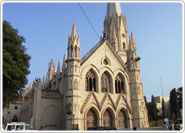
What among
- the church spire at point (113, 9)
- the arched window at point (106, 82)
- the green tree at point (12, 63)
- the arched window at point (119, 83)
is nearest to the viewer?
the green tree at point (12, 63)

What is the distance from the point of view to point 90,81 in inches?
1384

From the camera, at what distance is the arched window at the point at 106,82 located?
118 feet

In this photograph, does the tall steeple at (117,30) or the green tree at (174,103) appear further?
the green tree at (174,103)

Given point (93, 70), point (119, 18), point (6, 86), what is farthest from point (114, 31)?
point (6, 86)

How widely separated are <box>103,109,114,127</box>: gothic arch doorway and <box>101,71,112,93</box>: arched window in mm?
3941

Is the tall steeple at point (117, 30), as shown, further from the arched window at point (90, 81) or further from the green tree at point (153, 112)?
the green tree at point (153, 112)

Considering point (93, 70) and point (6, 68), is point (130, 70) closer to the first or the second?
point (93, 70)

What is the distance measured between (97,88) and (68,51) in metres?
8.65

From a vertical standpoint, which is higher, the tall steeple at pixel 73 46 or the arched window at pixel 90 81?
the tall steeple at pixel 73 46

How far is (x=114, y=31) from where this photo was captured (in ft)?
166

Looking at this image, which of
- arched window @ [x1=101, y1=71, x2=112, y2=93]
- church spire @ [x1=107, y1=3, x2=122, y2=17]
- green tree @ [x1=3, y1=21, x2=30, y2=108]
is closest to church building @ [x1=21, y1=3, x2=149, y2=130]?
arched window @ [x1=101, y1=71, x2=112, y2=93]

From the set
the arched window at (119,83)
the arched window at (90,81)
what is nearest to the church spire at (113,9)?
the arched window at (119,83)

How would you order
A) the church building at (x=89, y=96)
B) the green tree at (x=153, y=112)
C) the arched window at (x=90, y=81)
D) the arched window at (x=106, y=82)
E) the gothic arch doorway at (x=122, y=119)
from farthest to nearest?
the green tree at (x=153, y=112), the arched window at (x=106, y=82), the gothic arch doorway at (x=122, y=119), the arched window at (x=90, y=81), the church building at (x=89, y=96)

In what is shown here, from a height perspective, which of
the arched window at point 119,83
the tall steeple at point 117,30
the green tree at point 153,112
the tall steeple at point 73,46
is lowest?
the green tree at point 153,112
